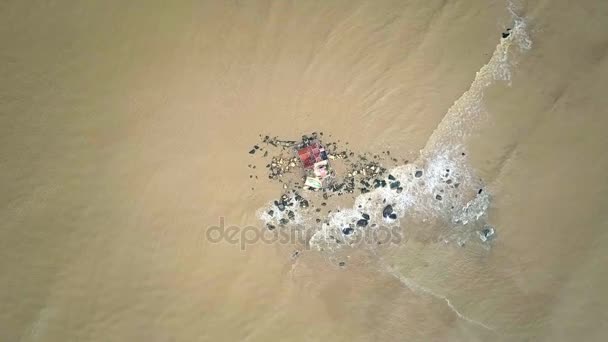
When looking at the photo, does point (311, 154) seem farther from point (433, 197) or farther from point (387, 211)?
point (433, 197)

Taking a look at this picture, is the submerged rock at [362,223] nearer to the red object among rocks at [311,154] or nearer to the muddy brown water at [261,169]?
the muddy brown water at [261,169]

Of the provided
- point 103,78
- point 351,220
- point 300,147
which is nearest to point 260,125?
point 300,147

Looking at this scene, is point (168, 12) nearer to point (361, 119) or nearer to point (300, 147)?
point (300, 147)

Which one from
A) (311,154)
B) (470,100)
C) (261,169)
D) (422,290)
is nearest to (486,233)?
(422,290)

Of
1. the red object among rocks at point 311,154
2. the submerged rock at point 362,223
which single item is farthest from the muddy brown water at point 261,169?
the submerged rock at point 362,223

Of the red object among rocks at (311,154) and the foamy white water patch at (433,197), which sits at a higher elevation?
the red object among rocks at (311,154)

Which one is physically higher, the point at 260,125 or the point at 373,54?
the point at 373,54
